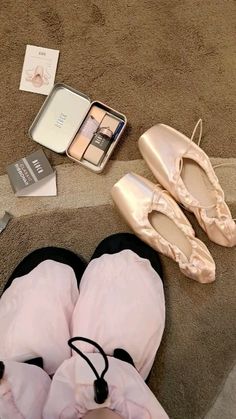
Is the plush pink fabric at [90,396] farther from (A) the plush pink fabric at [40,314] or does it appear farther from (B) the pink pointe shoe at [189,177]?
(B) the pink pointe shoe at [189,177]

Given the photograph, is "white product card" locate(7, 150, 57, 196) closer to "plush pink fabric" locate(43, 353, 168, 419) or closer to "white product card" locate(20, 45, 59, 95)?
"white product card" locate(20, 45, 59, 95)

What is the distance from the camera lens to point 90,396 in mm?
821

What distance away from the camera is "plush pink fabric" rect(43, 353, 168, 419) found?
82 cm

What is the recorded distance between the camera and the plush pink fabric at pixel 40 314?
3.38 ft

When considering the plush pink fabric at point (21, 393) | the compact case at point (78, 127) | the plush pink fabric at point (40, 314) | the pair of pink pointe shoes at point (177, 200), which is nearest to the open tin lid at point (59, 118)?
the compact case at point (78, 127)

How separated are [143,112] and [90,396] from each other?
0.77m

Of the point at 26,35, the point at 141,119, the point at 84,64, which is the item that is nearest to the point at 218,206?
the point at 141,119

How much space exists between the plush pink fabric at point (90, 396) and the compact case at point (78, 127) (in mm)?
542

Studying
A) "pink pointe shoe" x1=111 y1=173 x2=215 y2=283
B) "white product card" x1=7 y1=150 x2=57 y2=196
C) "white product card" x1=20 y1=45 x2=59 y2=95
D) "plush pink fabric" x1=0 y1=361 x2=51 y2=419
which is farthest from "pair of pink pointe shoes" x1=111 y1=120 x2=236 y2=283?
"plush pink fabric" x1=0 y1=361 x2=51 y2=419

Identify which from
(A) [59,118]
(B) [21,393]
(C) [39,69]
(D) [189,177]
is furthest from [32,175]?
(B) [21,393]

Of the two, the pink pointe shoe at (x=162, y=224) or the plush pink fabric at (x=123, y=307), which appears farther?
Result: the pink pointe shoe at (x=162, y=224)

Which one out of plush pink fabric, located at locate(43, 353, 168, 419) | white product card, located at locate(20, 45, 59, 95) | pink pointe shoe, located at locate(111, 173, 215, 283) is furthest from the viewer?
white product card, located at locate(20, 45, 59, 95)

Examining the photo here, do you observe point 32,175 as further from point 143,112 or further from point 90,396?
point 90,396

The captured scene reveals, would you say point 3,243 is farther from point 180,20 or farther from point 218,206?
point 180,20
